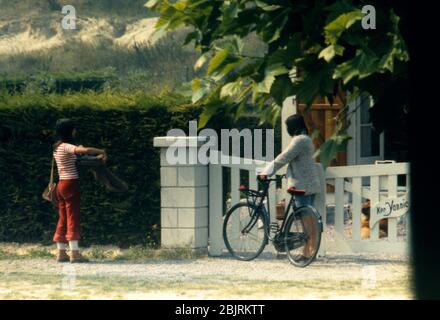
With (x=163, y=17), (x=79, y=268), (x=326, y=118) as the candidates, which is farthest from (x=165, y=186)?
(x=326, y=118)

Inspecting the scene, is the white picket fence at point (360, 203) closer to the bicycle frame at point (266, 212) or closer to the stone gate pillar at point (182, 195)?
the bicycle frame at point (266, 212)

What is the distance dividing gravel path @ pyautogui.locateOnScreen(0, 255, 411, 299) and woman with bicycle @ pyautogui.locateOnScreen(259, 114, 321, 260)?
1.68ft

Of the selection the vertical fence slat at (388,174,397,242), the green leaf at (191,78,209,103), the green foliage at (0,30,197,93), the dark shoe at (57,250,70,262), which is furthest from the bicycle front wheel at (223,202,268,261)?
the green foliage at (0,30,197,93)

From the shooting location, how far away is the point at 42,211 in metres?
14.4

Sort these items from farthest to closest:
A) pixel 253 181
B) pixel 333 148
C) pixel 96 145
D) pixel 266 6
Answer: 1. pixel 96 145
2. pixel 253 181
3. pixel 333 148
4. pixel 266 6

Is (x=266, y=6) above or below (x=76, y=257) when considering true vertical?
above

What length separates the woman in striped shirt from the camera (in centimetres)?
1287

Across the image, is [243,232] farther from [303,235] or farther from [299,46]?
[299,46]

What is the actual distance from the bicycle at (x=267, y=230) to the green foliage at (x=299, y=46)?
1.50 meters

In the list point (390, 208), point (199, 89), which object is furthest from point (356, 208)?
point (199, 89)

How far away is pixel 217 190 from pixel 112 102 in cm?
175

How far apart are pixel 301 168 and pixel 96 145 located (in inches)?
109

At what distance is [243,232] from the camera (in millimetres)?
13094

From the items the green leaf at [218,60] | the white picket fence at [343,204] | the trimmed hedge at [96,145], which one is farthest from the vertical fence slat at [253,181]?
the green leaf at [218,60]
